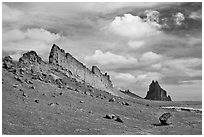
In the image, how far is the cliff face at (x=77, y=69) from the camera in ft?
363

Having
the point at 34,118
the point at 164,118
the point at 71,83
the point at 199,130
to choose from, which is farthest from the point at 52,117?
the point at 71,83

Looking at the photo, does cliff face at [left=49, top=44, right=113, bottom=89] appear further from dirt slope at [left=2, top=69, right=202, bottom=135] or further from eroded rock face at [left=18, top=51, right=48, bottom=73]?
dirt slope at [left=2, top=69, right=202, bottom=135]

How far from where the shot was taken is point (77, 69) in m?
129

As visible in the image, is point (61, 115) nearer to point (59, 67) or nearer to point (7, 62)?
point (7, 62)

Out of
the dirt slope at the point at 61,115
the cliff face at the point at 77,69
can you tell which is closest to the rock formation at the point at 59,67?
the cliff face at the point at 77,69

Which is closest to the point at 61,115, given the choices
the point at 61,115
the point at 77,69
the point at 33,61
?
the point at 61,115

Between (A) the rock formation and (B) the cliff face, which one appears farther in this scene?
(B) the cliff face

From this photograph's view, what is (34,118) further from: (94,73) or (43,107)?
(94,73)

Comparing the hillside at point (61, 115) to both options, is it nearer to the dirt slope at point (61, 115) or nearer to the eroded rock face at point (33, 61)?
the dirt slope at point (61, 115)

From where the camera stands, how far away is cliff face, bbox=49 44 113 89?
111m

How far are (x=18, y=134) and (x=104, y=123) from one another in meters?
13.2

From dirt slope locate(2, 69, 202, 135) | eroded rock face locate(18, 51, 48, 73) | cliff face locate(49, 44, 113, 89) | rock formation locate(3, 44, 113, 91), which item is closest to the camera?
dirt slope locate(2, 69, 202, 135)

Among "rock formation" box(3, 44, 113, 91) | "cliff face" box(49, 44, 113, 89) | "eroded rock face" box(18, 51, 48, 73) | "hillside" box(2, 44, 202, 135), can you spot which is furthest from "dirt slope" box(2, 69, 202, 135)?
"cliff face" box(49, 44, 113, 89)

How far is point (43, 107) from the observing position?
1631 inches
